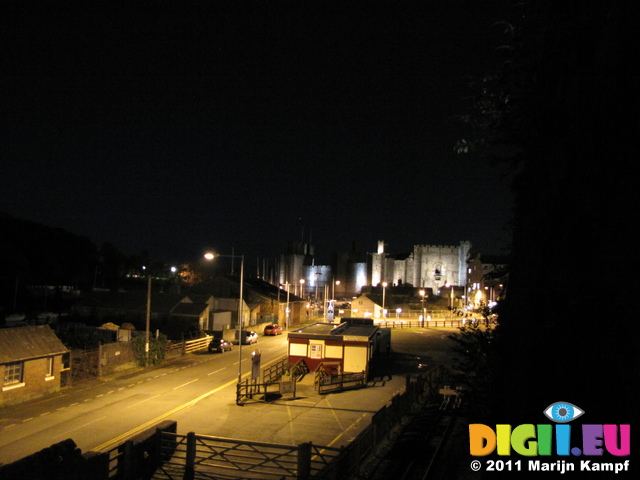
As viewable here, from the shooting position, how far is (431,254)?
10381 cm

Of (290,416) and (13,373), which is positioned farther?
(13,373)

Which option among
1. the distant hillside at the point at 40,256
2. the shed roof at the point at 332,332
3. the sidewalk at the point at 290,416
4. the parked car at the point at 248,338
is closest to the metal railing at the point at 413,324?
the parked car at the point at 248,338

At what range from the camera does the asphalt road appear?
15102 millimetres

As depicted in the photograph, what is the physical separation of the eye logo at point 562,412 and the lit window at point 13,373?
20657mm

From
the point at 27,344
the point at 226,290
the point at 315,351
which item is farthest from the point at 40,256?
the point at 315,351

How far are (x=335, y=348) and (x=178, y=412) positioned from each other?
10263 mm

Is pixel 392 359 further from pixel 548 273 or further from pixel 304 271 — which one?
pixel 304 271

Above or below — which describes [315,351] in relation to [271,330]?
above

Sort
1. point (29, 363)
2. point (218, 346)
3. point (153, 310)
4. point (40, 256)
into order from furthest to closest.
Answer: point (40, 256), point (153, 310), point (218, 346), point (29, 363)

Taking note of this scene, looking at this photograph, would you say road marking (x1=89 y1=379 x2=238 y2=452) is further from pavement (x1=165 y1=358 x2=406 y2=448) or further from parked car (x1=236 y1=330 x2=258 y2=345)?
parked car (x1=236 y1=330 x2=258 y2=345)

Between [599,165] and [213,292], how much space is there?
5056 cm

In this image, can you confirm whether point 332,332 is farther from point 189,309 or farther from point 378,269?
point 378,269

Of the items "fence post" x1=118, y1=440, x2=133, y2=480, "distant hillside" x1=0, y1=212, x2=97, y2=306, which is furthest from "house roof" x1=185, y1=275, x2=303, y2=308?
"fence post" x1=118, y1=440, x2=133, y2=480

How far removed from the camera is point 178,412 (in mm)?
18250
